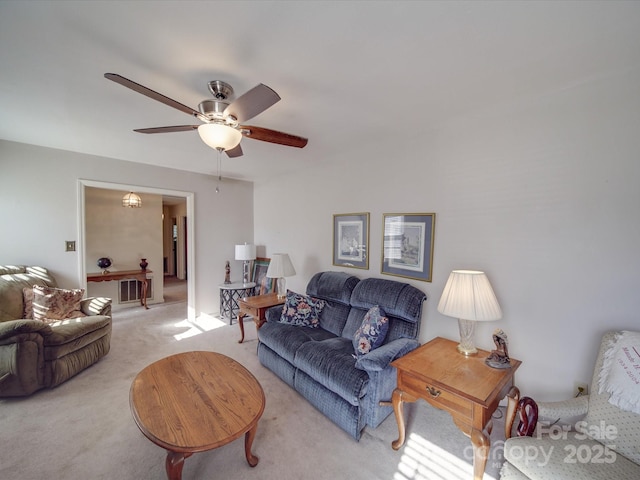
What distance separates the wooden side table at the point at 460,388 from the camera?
4.34ft

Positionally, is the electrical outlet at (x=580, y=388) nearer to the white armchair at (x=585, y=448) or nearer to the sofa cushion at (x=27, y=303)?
Answer: the white armchair at (x=585, y=448)

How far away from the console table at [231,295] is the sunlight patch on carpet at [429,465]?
10.0ft

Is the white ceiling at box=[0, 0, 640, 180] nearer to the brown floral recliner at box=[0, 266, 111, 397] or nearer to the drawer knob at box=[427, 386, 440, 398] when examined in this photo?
the brown floral recliner at box=[0, 266, 111, 397]

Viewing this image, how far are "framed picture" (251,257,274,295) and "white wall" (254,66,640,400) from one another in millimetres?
2433

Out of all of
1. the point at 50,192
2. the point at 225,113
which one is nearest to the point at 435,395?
the point at 225,113

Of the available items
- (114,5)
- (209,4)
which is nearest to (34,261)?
(114,5)

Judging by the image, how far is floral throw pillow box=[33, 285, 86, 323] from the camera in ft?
8.62

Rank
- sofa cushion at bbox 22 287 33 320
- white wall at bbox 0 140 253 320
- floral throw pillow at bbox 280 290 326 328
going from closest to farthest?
1. sofa cushion at bbox 22 287 33 320
2. floral throw pillow at bbox 280 290 326 328
3. white wall at bbox 0 140 253 320

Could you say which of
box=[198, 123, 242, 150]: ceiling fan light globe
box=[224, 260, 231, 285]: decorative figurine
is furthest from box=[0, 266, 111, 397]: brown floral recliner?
box=[198, 123, 242, 150]: ceiling fan light globe

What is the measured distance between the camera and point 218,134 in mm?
1564

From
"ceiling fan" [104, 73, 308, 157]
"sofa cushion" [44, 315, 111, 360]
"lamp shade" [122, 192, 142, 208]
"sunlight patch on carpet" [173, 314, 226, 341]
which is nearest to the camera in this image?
"ceiling fan" [104, 73, 308, 157]

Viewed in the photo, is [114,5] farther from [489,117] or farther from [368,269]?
[368,269]

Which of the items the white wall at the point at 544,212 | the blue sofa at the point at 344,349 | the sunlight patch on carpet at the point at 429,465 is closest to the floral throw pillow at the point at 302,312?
the blue sofa at the point at 344,349

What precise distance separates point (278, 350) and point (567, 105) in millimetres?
2932
